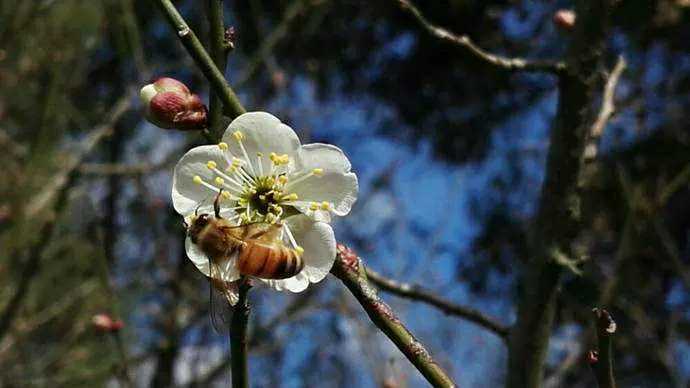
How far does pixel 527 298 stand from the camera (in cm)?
119

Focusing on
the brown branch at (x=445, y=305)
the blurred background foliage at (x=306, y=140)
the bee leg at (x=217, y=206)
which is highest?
the bee leg at (x=217, y=206)

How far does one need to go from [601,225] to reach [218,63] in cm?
439

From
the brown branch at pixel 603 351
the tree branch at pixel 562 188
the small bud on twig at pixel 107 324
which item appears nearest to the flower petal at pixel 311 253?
the brown branch at pixel 603 351

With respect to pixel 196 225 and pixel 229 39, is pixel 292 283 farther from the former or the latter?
pixel 229 39

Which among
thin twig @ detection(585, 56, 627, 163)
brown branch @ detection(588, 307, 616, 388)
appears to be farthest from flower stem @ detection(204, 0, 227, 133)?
thin twig @ detection(585, 56, 627, 163)

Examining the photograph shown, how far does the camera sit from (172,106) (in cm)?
88

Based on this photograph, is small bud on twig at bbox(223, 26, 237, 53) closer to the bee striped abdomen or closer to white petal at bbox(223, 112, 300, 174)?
white petal at bbox(223, 112, 300, 174)

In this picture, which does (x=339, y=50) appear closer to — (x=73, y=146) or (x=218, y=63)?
(x=73, y=146)

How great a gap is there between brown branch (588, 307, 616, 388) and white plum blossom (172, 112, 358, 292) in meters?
0.26

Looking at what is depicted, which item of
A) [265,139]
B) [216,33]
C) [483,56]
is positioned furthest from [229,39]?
[483,56]

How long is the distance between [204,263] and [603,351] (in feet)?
1.27

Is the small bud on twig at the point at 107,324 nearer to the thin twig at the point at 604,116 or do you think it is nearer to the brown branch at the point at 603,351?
the thin twig at the point at 604,116

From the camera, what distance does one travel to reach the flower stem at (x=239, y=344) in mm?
752

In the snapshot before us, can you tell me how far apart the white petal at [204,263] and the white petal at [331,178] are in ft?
0.33
